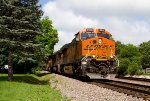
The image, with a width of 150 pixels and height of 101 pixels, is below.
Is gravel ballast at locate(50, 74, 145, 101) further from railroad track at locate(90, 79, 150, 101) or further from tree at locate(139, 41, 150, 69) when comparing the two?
tree at locate(139, 41, 150, 69)

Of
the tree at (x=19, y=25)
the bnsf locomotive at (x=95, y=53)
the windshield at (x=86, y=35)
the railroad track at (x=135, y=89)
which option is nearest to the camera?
the railroad track at (x=135, y=89)

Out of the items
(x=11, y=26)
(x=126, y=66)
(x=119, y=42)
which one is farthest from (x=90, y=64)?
(x=119, y=42)

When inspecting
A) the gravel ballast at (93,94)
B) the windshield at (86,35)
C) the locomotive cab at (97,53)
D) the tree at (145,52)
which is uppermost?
the tree at (145,52)

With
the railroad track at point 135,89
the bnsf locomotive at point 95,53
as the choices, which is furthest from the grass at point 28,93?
the bnsf locomotive at point 95,53

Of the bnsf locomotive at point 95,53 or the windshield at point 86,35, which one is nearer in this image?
the bnsf locomotive at point 95,53

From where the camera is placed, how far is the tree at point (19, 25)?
26.4 m

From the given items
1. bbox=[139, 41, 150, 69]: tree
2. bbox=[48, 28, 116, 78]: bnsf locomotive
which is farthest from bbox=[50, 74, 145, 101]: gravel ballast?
bbox=[139, 41, 150, 69]: tree

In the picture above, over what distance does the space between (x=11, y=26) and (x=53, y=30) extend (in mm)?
50355

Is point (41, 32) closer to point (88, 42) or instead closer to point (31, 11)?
point (31, 11)

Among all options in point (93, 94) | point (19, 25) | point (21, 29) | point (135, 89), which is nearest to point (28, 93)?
point (93, 94)

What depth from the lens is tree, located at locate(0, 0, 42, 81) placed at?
26422mm

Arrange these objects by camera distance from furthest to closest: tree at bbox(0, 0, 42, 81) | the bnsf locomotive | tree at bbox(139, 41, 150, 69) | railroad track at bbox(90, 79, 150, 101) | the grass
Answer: tree at bbox(139, 41, 150, 69) < the bnsf locomotive < tree at bbox(0, 0, 42, 81) < railroad track at bbox(90, 79, 150, 101) < the grass

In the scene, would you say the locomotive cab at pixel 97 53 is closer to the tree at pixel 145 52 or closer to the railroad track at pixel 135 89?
the railroad track at pixel 135 89

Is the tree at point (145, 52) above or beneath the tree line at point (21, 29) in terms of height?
above
